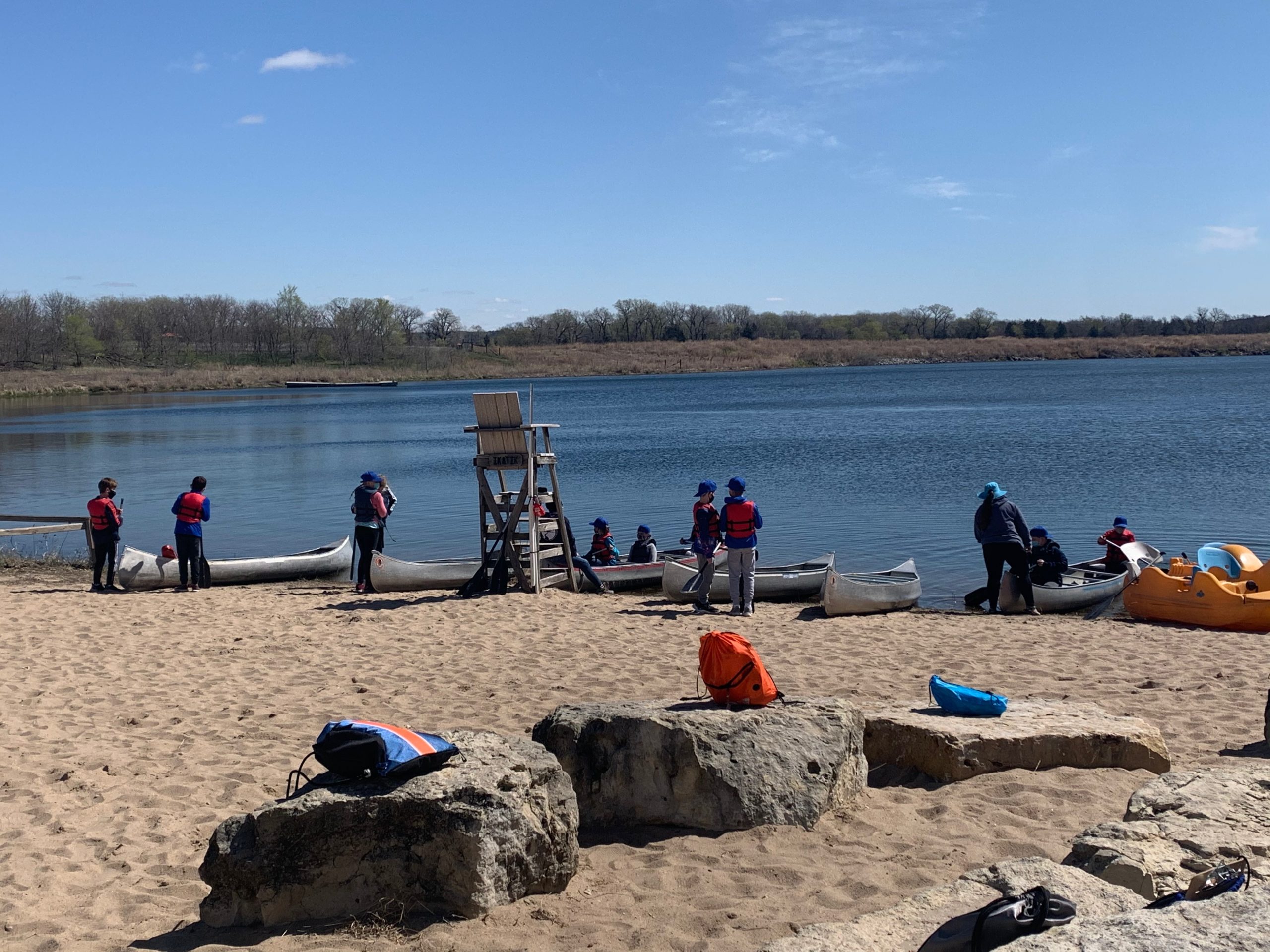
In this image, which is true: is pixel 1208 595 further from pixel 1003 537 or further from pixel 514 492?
pixel 514 492

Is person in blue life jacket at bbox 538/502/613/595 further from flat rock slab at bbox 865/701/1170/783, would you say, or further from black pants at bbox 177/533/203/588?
flat rock slab at bbox 865/701/1170/783

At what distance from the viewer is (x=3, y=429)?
5244cm

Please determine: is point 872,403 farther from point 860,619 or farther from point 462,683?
point 462,683

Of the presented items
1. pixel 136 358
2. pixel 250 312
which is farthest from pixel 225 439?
pixel 250 312

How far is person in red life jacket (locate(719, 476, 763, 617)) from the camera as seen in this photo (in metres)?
12.2

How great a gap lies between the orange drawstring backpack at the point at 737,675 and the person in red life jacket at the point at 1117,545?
10.1 meters

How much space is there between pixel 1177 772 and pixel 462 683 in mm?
Answer: 5676

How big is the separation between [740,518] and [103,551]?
8.86 metres

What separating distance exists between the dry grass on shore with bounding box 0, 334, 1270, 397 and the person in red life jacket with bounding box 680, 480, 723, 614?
10660cm

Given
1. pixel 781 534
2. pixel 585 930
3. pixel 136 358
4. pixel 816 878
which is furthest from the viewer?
pixel 136 358

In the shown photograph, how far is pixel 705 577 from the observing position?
13.1 m

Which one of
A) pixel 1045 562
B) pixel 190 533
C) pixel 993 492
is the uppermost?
pixel 993 492

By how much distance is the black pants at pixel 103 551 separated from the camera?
568 inches

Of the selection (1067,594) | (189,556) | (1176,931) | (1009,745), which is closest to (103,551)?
(189,556)
